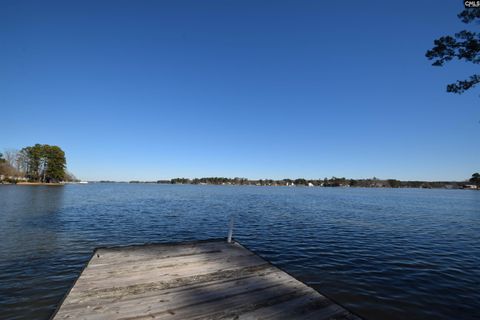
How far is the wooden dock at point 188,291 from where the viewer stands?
4902mm

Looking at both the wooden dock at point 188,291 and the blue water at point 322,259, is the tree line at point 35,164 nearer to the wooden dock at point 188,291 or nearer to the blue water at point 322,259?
the blue water at point 322,259

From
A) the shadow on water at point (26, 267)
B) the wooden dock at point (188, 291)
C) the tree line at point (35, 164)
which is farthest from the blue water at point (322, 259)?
the tree line at point (35, 164)

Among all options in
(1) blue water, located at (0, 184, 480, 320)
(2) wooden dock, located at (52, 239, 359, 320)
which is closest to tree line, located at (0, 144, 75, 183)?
(1) blue water, located at (0, 184, 480, 320)

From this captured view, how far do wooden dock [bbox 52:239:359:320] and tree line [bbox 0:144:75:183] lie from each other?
136918 mm

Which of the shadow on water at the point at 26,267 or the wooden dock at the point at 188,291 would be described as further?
the shadow on water at the point at 26,267

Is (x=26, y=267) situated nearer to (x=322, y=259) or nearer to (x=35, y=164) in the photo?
(x=322, y=259)

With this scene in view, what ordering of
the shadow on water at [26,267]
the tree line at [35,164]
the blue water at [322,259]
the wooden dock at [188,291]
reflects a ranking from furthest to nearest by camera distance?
the tree line at [35,164]
the blue water at [322,259]
the shadow on water at [26,267]
the wooden dock at [188,291]

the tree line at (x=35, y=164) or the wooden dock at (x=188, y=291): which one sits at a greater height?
the tree line at (x=35, y=164)

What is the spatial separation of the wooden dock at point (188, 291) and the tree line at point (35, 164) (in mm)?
136918

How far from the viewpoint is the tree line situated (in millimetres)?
112262

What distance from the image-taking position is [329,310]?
514cm

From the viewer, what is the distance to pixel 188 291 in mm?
5906

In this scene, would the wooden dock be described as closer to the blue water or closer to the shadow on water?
the shadow on water

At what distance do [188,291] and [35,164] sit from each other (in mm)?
145573
